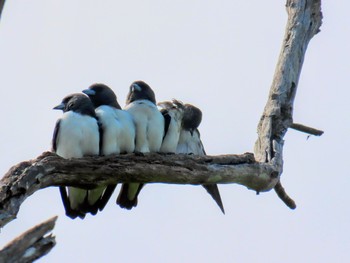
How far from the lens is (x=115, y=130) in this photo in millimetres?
11352

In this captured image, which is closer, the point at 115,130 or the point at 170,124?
the point at 115,130

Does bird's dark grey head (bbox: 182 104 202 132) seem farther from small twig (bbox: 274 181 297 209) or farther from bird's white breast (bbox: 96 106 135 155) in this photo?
small twig (bbox: 274 181 297 209)

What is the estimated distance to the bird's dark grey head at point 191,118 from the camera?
42.6ft

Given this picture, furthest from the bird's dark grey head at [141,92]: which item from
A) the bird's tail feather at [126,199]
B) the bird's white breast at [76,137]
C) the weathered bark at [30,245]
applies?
the weathered bark at [30,245]

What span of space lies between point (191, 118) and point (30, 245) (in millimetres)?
5503

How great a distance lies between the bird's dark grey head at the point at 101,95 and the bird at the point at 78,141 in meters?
0.59

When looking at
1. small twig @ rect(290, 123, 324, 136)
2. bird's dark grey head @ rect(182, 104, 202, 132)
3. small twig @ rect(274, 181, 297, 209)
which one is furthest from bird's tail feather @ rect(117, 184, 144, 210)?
small twig @ rect(290, 123, 324, 136)

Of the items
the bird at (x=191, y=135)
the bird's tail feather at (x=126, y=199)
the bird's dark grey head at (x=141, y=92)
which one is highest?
the bird's dark grey head at (x=141, y=92)

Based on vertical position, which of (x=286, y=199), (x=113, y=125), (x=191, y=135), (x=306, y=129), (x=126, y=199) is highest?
(x=306, y=129)

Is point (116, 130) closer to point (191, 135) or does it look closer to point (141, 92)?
point (141, 92)

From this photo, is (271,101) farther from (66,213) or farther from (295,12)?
(66,213)

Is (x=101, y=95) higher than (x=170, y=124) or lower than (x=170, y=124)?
higher

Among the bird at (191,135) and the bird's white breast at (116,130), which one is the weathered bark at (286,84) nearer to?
the bird at (191,135)

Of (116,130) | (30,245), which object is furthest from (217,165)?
(30,245)
